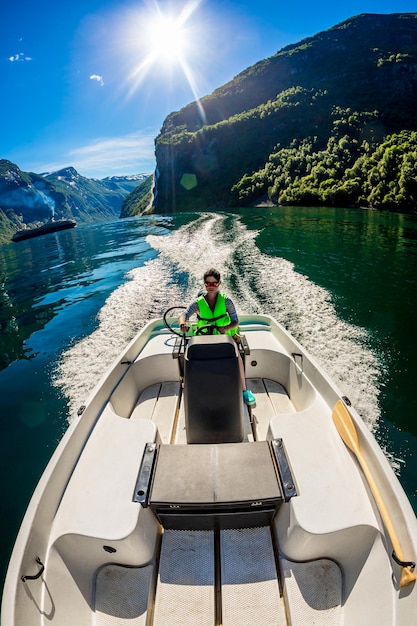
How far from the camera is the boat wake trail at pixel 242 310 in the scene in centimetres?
792

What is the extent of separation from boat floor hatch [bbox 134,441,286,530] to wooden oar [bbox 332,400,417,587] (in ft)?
2.84

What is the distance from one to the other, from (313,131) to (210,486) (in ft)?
385

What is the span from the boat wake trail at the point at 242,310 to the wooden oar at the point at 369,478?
10.8 feet

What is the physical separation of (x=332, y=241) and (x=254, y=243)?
6.62 meters

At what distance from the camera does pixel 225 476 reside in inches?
120

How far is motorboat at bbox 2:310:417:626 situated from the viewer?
2.57m

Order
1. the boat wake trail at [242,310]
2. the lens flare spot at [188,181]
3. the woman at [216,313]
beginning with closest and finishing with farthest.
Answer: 1. the woman at [216,313]
2. the boat wake trail at [242,310]
3. the lens flare spot at [188,181]

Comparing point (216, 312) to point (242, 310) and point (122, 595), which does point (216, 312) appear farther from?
point (242, 310)

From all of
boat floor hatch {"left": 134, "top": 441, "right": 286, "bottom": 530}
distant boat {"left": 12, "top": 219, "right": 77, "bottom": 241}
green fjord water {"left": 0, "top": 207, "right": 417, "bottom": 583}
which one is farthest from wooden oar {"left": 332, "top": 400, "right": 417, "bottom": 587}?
distant boat {"left": 12, "top": 219, "right": 77, "bottom": 241}

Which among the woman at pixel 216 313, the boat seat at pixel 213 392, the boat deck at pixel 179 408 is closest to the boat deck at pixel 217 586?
the boat seat at pixel 213 392

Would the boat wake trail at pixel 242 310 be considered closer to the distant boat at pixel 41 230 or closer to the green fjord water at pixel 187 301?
the green fjord water at pixel 187 301

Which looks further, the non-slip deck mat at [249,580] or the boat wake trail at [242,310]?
the boat wake trail at [242,310]

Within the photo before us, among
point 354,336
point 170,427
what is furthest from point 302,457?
point 354,336

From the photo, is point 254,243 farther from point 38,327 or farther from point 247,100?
point 247,100
